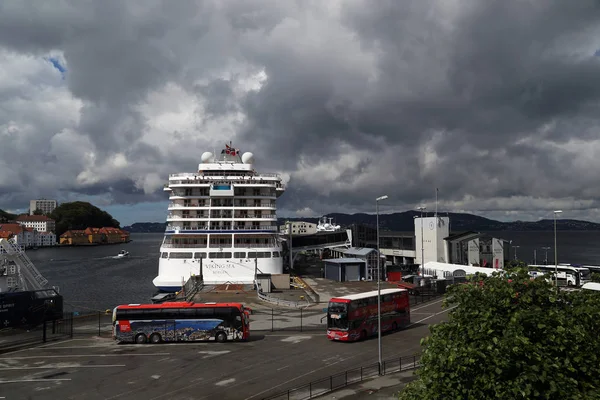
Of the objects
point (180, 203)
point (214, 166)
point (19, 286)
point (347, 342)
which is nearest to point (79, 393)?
point (347, 342)

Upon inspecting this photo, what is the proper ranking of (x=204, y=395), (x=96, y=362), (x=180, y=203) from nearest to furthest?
(x=204, y=395)
(x=96, y=362)
(x=180, y=203)

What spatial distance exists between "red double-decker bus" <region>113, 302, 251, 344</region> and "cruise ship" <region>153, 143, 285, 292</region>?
2738cm

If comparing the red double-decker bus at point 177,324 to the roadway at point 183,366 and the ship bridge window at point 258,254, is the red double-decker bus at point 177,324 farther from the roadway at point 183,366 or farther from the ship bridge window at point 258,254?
the ship bridge window at point 258,254

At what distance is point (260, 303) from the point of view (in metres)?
44.9

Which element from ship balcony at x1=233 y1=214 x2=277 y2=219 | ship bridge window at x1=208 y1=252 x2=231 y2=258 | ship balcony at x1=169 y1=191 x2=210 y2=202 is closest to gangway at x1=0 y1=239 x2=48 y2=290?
ship bridge window at x1=208 y1=252 x2=231 y2=258

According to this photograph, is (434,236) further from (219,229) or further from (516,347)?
(516,347)

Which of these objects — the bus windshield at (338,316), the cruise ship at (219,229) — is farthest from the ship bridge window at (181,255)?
the bus windshield at (338,316)

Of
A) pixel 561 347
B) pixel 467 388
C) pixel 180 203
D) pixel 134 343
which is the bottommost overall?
pixel 134 343

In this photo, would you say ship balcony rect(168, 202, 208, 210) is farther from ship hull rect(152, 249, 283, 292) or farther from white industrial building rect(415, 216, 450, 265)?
white industrial building rect(415, 216, 450, 265)

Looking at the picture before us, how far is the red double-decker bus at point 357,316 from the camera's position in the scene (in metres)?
28.9

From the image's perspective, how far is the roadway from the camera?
20.2 meters

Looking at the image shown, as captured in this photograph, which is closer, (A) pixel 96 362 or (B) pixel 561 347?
(B) pixel 561 347

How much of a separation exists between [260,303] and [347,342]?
17480 millimetres

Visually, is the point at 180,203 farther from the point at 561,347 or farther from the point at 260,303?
the point at 561,347
